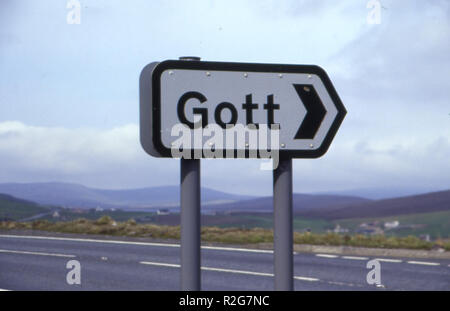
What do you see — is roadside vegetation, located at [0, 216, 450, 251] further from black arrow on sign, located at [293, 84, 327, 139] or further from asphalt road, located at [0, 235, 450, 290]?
black arrow on sign, located at [293, 84, 327, 139]

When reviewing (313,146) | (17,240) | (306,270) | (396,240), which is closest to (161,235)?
(17,240)

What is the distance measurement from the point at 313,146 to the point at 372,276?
9565mm

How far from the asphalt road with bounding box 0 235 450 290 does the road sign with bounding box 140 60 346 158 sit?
820 cm

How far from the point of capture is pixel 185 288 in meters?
2.75

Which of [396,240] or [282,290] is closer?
[282,290]

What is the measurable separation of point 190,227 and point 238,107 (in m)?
0.49

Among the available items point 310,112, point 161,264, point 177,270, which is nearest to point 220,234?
point 161,264

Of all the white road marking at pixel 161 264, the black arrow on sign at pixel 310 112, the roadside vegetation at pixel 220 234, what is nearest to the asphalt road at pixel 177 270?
the white road marking at pixel 161 264

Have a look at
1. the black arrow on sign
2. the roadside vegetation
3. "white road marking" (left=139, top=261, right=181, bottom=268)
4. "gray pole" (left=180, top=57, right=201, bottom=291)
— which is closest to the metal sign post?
"gray pole" (left=180, top=57, right=201, bottom=291)

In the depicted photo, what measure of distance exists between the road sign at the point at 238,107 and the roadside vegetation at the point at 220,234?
13533mm

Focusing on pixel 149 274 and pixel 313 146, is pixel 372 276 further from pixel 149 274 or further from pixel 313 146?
pixel 313 146

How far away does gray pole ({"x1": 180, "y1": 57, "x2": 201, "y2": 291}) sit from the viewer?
8.96ft

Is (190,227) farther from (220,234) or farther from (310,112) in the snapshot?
(220,234)

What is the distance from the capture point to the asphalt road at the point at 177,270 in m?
11.3
